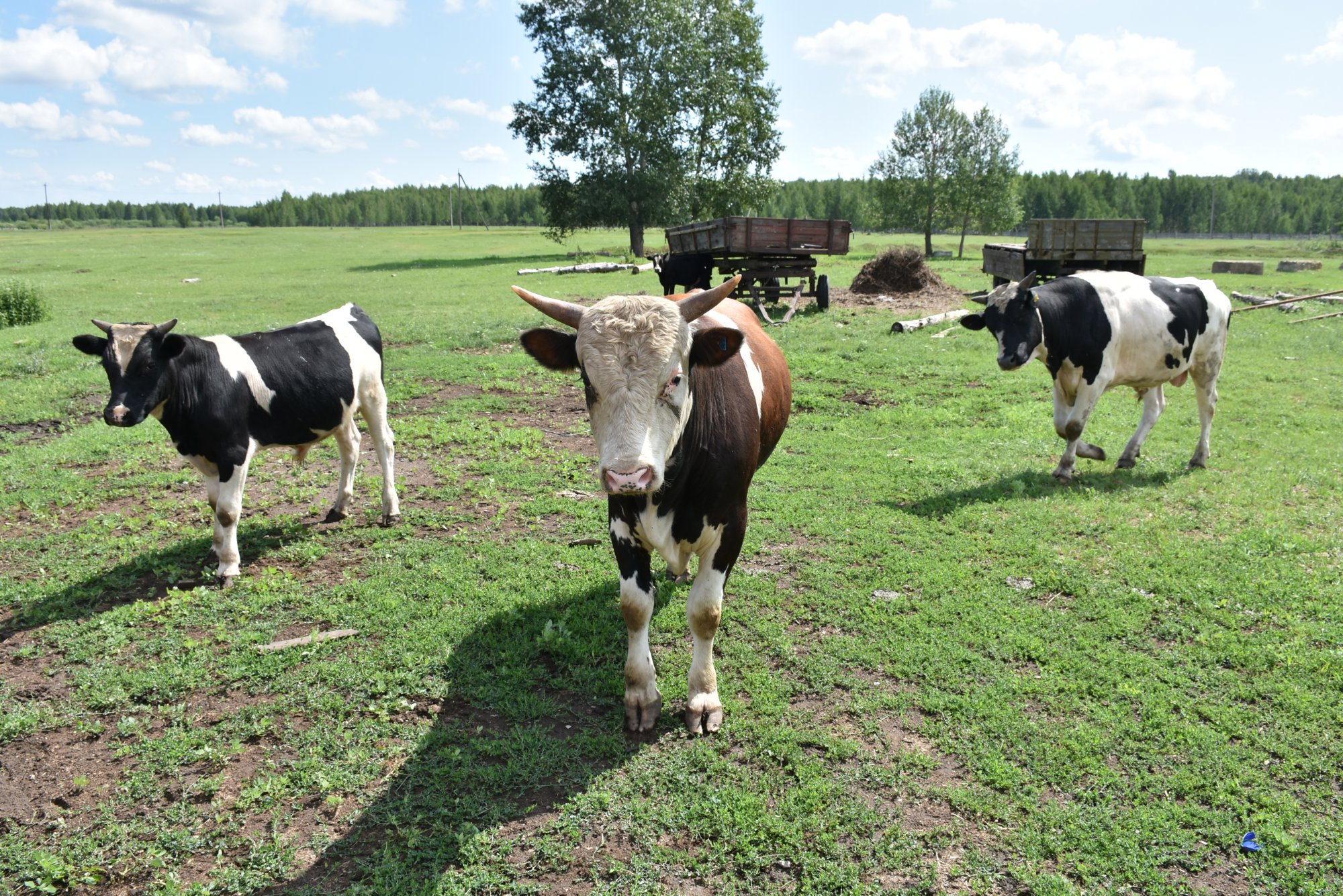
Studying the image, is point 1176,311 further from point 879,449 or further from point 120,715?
point 120,715

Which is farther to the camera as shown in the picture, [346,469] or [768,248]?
[768,248]

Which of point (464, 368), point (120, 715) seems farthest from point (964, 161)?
point (120, 715)

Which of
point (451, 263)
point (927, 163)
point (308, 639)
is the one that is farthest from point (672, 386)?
point (927, 163)

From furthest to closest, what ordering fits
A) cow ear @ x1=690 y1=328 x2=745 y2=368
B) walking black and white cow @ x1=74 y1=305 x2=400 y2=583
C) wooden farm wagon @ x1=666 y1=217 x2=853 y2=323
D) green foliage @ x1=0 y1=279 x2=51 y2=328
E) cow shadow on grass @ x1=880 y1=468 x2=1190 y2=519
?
wooden farm wagon @ x1=666 y1=217 x2=853 y2=323
green foliage @ x1=0 y1=279 x2=51 y2=328
cow shadow on grass @ x1=880 y1=468 x2=1190 y2=519
walking black and white cow @ x1=74 y1=305 x2=400 y2=583
cow ear @ x1=690 y1=328 x2=745 y2=368

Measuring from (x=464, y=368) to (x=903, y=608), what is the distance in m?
9.99

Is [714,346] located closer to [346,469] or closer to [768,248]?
[346,469]

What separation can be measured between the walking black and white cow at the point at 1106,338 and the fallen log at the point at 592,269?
24.6 meters

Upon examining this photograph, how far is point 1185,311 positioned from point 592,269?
88.4 ft

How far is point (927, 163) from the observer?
53656mm

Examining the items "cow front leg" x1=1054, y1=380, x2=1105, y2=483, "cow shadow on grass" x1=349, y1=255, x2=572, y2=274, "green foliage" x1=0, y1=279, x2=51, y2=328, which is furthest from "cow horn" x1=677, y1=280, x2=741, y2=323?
"cow shadow on grass" x1=349, y1=255, x2=572, y2=274

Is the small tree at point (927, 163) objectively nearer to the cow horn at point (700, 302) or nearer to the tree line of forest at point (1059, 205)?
the tree line of forest at point (1059, 205)

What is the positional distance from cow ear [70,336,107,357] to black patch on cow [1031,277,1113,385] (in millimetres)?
8931

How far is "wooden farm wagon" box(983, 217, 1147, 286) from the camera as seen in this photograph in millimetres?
19125

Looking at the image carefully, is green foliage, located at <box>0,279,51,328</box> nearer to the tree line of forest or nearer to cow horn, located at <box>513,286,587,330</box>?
cow horn, located at <box>513,286,587,330</box>
